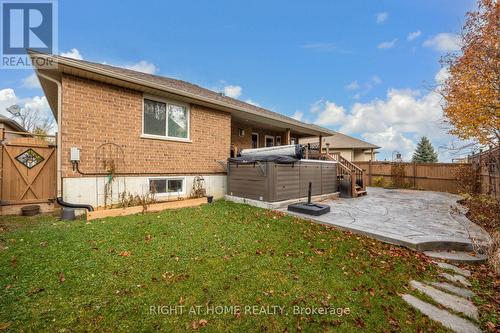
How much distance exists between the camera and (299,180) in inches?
347

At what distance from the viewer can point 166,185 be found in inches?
325

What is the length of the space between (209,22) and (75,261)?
13.6 m

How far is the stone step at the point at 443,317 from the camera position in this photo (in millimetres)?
2531

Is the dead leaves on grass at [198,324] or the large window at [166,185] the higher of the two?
the large window at [166,185]

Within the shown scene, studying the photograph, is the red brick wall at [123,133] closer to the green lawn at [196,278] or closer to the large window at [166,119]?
the large window at [166,119]

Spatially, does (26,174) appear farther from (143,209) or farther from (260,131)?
(260,131)

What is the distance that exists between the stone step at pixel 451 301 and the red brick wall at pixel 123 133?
756 cm

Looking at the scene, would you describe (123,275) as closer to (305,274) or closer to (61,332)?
(61,332)

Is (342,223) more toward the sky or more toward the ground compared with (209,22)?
more toward the ground

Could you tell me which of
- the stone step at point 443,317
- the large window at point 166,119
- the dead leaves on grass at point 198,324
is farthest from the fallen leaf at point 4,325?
the large window at point 166,119

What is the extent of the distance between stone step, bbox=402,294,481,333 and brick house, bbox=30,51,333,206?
7.38 m

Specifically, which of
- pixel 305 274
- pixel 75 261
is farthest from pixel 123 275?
pixel 305 274

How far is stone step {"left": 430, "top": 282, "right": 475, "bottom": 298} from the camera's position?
10.5 feet

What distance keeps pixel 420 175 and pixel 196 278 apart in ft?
56.9
